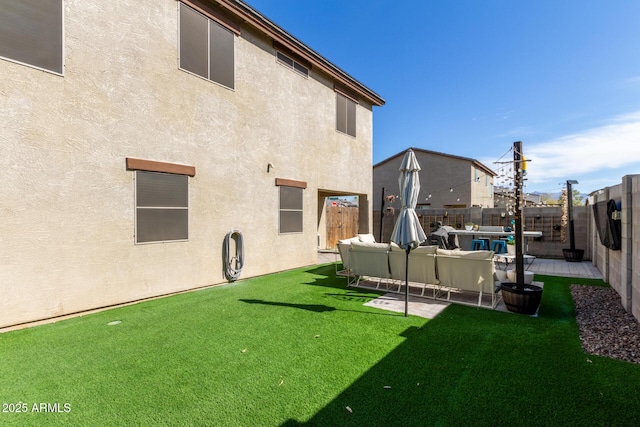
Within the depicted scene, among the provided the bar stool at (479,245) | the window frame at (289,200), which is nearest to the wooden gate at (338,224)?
the window frame at (289,200)

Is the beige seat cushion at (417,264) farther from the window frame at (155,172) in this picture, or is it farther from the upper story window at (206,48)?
the upper story window at (206,48)

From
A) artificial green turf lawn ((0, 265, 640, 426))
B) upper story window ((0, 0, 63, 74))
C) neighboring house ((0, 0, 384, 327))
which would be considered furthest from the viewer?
neighboring house ((0, 0, 384, 327))

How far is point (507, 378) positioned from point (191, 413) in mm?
3264

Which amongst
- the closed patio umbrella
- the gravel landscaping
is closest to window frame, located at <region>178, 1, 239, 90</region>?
the closed patio umbrella

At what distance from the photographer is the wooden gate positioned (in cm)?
1565

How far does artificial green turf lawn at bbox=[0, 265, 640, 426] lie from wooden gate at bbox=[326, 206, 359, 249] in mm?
10284

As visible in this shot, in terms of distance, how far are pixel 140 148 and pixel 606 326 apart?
926 cm

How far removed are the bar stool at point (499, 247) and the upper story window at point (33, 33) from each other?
43.9 ft

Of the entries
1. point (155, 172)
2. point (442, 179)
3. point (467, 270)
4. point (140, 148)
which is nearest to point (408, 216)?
point (467, 270)

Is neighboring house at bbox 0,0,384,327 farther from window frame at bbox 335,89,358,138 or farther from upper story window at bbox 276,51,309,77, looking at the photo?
window frame at bbox 335,89,358,138

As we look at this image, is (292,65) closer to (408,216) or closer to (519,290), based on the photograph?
(408,216)

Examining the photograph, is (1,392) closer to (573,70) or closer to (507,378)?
(507,378)

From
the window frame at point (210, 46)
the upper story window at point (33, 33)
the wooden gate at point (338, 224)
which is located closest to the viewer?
the upper story window at point (33, 33)

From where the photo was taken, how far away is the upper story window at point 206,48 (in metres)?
7.04
